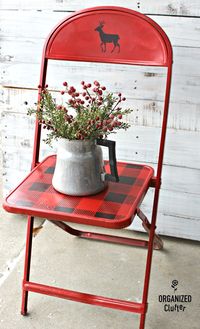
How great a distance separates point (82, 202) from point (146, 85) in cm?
73

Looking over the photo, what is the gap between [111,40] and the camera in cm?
195

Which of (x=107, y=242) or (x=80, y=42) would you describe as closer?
(x=80, y=42)

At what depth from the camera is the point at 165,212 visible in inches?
95.5

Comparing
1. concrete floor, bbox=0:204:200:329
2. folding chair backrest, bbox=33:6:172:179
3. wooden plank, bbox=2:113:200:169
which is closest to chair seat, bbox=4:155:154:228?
folding chair backrest, bbox=33:6:172:179

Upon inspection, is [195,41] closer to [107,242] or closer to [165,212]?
[165,212]

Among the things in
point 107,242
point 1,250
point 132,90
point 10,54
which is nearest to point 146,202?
point 107,242

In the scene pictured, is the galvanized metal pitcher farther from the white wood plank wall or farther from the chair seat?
the white wood plank wall

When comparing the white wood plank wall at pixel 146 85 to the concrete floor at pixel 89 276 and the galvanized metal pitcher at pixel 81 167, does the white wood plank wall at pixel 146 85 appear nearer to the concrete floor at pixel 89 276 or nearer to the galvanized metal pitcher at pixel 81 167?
the concrete floor at pixel 89 276

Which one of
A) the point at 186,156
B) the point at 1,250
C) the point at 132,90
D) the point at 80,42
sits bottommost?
the point at 1,250

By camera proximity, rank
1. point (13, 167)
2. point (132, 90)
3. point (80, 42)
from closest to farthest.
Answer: point (80, 42)
point (132, 90)
point (13, 167)

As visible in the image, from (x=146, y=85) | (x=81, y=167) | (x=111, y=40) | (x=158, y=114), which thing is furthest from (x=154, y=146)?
(x=81, y=167)

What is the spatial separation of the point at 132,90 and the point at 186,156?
0.36m

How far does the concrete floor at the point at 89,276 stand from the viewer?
78.5 inches

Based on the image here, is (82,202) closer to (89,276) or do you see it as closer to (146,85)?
(89,276)
